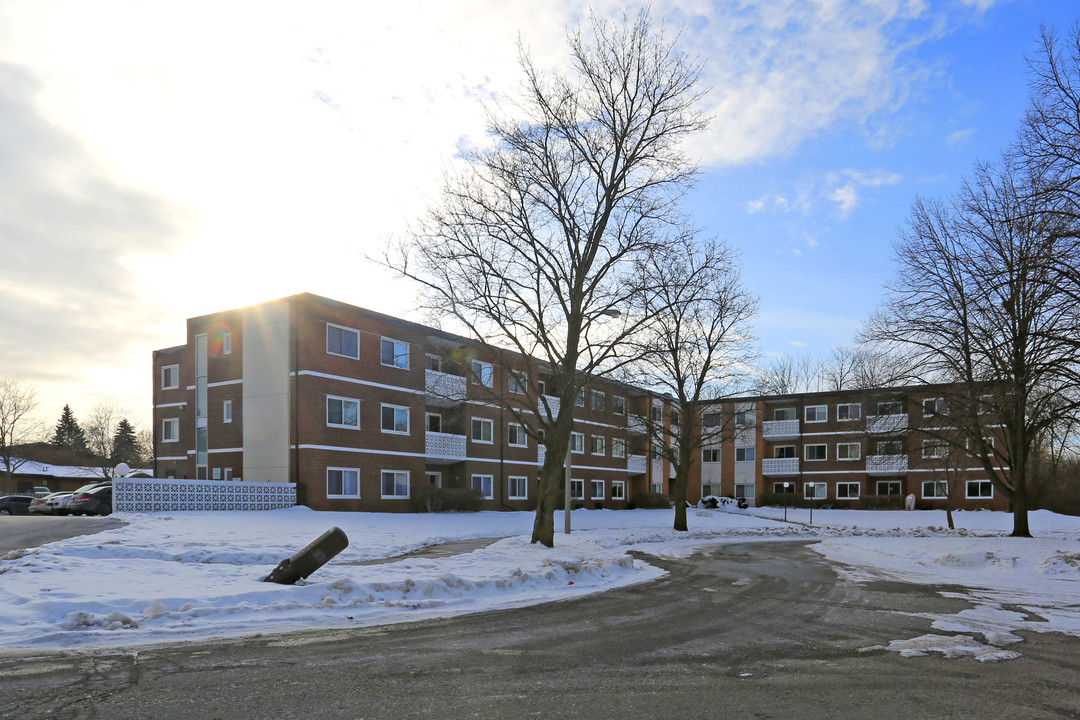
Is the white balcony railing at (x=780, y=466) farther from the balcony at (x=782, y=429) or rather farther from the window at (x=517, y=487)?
the window at (x=517, y=487)

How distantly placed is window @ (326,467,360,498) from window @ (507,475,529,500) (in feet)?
45.9

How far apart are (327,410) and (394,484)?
235 inches

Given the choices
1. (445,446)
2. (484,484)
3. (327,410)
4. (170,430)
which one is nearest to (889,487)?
(484,484)

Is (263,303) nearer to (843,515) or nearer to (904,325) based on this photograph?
(904,325)

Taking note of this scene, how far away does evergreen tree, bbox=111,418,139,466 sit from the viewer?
96312 mm

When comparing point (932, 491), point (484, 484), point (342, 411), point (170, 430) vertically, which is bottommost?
point (932, 491)

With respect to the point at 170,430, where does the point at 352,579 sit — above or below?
below

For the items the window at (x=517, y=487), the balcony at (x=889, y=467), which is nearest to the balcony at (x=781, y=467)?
the balcony at (x=889, y=467)

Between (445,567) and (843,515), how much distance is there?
4724 cm

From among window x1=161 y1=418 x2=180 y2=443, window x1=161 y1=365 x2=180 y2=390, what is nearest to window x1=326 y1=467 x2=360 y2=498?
window x1=161 y1=418 x2=180 y2=443

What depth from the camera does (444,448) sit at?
43594mm

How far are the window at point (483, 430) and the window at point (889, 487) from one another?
1396 inches

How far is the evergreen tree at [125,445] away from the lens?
96.3 metres

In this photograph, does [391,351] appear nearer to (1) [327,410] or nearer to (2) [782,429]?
(1) [327,410]
